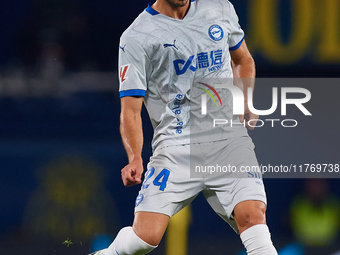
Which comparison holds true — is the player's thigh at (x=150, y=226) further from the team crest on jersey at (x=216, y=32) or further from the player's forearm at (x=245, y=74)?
A: the team crest on jersey at (x=216, y=32)

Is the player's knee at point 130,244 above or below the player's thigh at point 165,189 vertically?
below

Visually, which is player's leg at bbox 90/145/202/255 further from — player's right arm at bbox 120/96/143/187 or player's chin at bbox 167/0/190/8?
player's chin at bbox 167/0/190/8

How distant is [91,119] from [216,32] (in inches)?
58.5

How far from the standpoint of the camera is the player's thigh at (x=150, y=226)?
2871 millimetres

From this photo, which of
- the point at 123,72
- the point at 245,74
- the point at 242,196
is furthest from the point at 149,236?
the point at 245,74

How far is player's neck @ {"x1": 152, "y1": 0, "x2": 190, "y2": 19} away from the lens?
3020 millimetres

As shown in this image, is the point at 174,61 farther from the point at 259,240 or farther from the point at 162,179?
the point at 259,240

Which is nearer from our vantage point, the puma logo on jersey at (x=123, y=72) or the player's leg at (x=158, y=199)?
the player's leg at (x=158, y=199)

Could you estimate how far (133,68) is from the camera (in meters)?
2.99

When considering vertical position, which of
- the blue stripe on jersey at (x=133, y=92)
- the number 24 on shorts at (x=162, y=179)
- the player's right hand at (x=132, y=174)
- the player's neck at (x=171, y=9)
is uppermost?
the player's neck at (x=171, y=9)

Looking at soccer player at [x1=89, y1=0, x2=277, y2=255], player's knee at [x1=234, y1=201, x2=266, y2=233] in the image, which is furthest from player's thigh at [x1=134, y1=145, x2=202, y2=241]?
player's knee at [x1=234, y1=201, x2=266, y2=233]

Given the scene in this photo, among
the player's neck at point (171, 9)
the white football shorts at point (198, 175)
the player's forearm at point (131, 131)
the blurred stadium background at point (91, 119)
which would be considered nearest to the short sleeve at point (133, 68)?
the player's forearm at point (131, 131)

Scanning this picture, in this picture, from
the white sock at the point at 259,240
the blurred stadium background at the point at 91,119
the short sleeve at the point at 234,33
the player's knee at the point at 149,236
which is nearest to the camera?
the white sock at the point at 259,240

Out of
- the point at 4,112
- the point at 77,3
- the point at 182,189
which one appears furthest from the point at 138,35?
the point at 4,112
